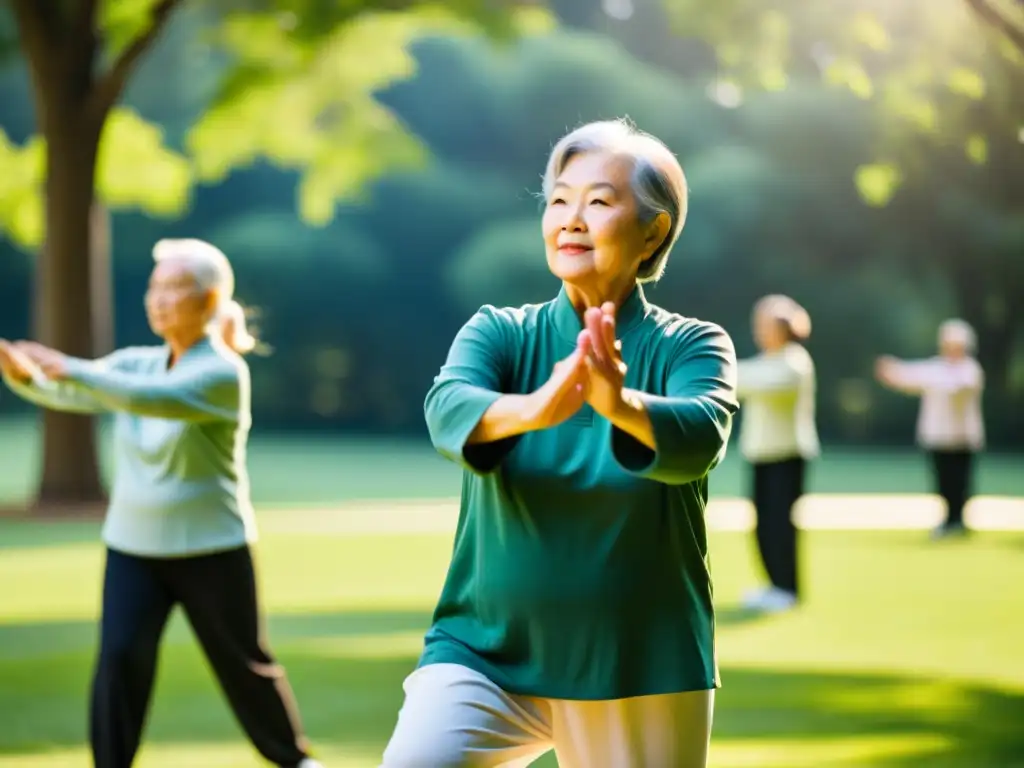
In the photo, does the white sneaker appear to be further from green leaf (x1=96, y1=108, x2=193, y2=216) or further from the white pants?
green leaf (x1=96, y1=108, x2=193, y2=216)

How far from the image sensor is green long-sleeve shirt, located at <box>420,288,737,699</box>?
124 inches

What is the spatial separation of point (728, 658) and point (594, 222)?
6.04 metres

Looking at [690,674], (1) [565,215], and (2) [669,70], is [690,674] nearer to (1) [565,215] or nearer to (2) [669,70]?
(1) [565,215]

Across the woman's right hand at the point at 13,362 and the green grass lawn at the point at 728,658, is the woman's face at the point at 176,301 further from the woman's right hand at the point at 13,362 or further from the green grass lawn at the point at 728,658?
the green grass lawn at the point at 728,658

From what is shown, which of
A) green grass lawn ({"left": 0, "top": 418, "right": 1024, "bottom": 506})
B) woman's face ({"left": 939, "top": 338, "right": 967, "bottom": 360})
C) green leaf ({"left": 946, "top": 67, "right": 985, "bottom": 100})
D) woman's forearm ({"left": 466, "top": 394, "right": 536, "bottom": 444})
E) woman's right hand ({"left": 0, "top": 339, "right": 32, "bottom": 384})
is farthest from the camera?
green grass lawn ({"left": 0, "top": 418, "right": 1024, "bottom": 506})

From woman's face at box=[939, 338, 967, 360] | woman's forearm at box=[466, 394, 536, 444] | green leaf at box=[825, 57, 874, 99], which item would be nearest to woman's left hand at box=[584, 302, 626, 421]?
woman's forearm at box=[466, 394, 536, 444]

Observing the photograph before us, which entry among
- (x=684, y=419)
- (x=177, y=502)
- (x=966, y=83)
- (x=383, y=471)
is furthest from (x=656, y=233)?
(x=383, y=471)

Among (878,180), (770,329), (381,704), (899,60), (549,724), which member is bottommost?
(381,704)

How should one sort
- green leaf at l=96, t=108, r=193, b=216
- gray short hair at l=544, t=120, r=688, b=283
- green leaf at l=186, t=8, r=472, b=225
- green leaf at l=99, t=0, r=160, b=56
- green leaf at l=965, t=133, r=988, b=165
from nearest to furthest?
gray short hair at l=544, t=120, r=688, b=283 → green leaf at l=965, t=133, r=988, b=165 → green leaf at l=99, t=0, r=160, b=56 → green leaf at l=186, t=8, r=472, b=225 → green leaf at l=96, t=108, r=193, b=216

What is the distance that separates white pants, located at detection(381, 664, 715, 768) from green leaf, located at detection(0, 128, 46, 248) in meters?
18.4

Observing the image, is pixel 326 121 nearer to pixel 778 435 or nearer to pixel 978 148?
pixel 778 435

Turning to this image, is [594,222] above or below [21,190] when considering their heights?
below

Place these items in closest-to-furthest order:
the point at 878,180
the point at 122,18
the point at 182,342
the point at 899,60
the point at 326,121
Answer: the point at 182,342
the point at 899,60
the point at 878,180
the point at 122,18
the point at 326,121

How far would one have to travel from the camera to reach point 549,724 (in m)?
3.30
